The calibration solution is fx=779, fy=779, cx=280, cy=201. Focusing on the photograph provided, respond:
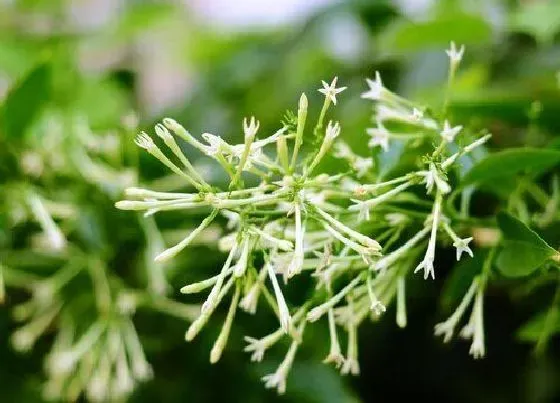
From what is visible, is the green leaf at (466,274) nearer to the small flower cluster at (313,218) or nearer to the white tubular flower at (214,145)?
the small flower cluster at (313,218)

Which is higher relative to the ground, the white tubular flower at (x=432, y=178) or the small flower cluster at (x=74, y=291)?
the white tubular flower at (x=432, y=178)

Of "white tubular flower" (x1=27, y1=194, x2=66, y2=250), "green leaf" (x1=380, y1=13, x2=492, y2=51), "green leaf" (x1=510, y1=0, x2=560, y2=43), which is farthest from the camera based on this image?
"green leaf" (x1=380, y1=13, x2=492, y2=51)

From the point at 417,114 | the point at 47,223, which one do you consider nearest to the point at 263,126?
the point at 47,223

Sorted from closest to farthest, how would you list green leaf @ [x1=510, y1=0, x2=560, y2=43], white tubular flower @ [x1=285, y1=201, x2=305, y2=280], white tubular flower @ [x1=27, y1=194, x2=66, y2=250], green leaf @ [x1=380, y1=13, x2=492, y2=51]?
white tubular flower @ [x1=285, y1=201, x2=305, y2=280]
white tubular flower @ [x1=27, y1=194, x2=66, y2=250]
green leaf @ [x1=510, y1=0, x2=560, y2=43]
green leaf @ [x1=380, y1=13, x2=492, y2=51]

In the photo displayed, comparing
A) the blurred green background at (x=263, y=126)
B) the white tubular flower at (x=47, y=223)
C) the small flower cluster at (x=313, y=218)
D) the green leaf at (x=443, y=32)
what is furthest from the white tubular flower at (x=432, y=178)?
the green leaf at (x=443, y=32)

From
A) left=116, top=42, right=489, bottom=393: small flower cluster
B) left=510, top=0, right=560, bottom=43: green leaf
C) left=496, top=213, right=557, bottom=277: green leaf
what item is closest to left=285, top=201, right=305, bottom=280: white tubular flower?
left=116, top=42, right=489, bottom=393: small flower cluster

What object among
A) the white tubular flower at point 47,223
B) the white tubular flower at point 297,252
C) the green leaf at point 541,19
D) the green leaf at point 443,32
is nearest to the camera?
the white tubular flower at point 297,252

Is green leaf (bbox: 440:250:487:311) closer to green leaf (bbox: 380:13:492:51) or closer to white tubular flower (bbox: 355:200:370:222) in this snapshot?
white tubular flower (bbox: 355:200:370:222)

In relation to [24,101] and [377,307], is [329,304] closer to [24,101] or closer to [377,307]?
[377,307]
